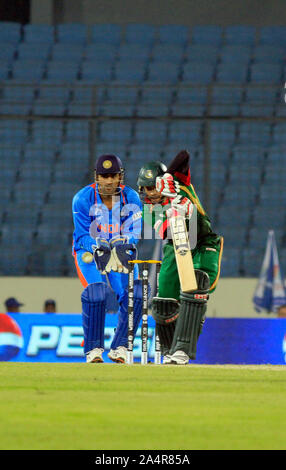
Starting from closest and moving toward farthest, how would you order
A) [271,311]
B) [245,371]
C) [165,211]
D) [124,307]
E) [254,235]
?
[245,371] < [165,211] < [124,307] < [271,311] < [254,235]

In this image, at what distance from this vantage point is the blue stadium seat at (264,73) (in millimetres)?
21297

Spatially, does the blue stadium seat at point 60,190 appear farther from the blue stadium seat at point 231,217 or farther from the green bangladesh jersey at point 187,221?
the green bangladesh jersey at point 187,221

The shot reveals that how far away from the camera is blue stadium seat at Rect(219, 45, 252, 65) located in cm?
2184

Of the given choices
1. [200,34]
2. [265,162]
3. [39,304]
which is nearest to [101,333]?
[39,304]

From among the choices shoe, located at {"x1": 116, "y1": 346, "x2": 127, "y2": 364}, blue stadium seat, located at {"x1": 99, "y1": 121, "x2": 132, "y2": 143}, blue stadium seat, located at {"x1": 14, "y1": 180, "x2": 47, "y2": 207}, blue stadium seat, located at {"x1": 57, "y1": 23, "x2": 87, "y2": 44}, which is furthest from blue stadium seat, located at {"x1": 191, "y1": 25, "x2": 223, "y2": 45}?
shoe, located at {"x1": 116, "y1": 346, "x2": 127, "y2": 364}

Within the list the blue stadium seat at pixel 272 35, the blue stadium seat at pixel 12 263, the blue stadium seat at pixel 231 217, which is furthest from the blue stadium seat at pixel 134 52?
the blue stadium seat at pixel 12 263

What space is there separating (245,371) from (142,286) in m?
1.37

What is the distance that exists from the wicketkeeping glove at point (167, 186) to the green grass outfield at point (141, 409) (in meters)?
1.35

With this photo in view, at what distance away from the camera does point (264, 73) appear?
2139 cm

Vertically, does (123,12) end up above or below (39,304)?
above

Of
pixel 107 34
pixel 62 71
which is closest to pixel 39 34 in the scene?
pixel 107 34

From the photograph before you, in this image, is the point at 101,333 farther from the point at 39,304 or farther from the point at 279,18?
the point at 279,18

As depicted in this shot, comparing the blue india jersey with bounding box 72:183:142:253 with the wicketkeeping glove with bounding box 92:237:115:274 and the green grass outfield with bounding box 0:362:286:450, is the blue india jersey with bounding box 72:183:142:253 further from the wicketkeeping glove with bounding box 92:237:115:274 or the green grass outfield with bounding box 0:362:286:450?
the green grass outfield with bounding box 0:362:286:450

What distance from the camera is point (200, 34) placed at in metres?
22.8
